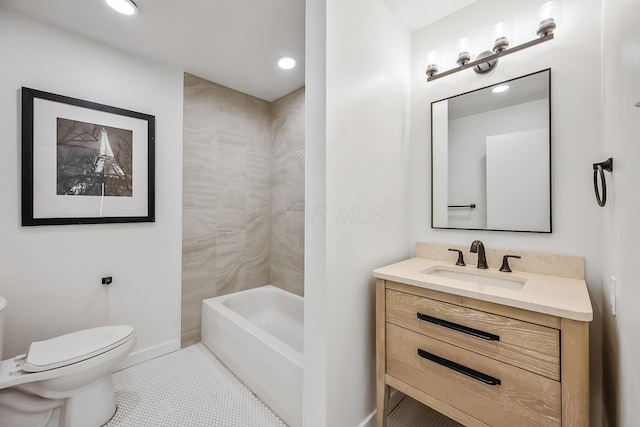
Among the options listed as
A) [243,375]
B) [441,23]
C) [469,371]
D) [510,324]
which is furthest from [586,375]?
[441,23]

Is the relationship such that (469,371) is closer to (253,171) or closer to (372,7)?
(372,7)

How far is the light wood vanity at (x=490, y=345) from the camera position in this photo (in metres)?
0.86

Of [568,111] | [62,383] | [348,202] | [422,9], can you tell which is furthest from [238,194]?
[568,111]

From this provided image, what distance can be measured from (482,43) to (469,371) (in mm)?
1765

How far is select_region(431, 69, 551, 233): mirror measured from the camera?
1358 millimetres

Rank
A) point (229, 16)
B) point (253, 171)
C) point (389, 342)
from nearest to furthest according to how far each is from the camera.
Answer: point (389, 342), point (229, 16), point (253, 171)

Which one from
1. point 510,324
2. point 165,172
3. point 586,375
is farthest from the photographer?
point 165,172

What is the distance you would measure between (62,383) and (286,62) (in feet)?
8.33

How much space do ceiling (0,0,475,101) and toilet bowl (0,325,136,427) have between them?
200cm

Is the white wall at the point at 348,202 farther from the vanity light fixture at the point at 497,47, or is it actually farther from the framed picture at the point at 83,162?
the framed picture at the point at 83,162

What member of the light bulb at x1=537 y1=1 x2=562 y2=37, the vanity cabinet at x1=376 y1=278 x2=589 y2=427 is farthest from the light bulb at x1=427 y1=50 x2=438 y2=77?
the vanity cabinet at x1=376 y1=278 x2=589 y2=427

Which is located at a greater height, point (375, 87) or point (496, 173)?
point (375, 87)

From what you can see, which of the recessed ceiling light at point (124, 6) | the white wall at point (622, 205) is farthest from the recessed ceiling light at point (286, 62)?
the white wall at point (622, 205)

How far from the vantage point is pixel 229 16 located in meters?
A: 1.64
